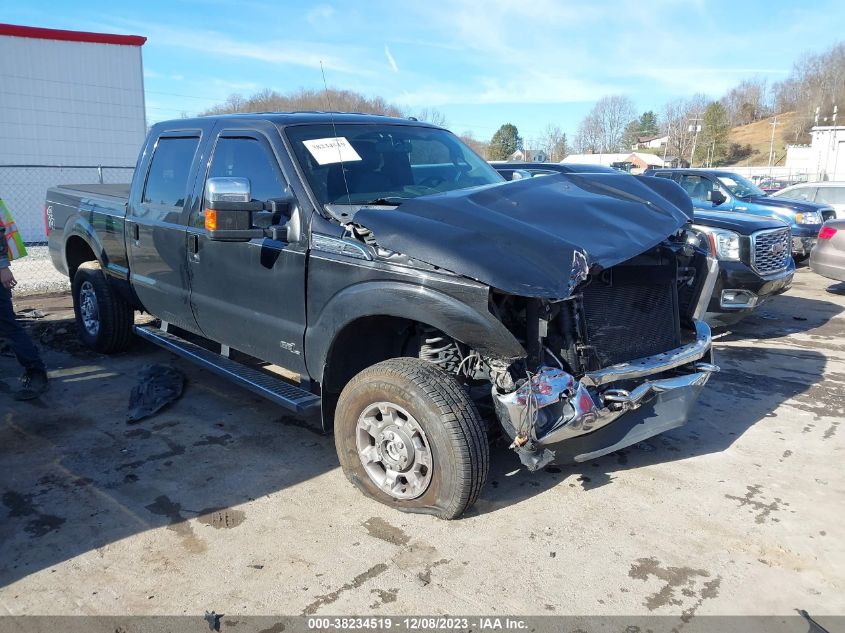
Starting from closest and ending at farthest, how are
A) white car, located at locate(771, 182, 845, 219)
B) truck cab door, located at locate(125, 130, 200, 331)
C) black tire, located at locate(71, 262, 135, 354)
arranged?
truck cab door, located at locate(125, 130, 200, 331) < black tire, located at locate(71, 262, 135, 354) < white car, located at locate(771, 182, 845, 219)

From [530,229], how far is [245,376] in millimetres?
2195

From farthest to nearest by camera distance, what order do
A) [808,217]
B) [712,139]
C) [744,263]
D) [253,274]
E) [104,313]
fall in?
[712,139], [808,217], [744,263], [104,313], [253,274]

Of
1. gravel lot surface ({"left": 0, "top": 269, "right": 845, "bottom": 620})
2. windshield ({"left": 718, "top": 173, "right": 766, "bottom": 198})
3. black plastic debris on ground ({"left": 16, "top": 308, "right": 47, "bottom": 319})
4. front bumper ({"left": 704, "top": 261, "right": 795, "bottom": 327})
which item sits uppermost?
windshield ({"left": 718, "top": 173, "right": 766, "bottom": 198})

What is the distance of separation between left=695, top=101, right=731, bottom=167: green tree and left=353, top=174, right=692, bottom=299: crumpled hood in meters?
86.6

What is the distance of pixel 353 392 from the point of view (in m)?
3.57

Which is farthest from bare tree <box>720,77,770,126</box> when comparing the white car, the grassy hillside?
the white car

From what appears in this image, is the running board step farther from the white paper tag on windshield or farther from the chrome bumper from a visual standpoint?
the chrome bumper

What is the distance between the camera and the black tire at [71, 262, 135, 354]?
6.09 metres

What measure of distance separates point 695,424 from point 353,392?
103 inches

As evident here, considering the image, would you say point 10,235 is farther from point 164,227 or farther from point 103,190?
point 103,190

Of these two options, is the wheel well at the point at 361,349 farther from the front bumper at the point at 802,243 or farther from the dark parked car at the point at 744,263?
the front bumper at the point at 802,243

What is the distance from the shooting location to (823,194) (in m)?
15.0

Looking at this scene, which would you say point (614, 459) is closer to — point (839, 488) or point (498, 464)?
point (498, 464)

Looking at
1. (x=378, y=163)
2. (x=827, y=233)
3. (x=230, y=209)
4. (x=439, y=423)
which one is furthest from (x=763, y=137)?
(x=439, y=423)
